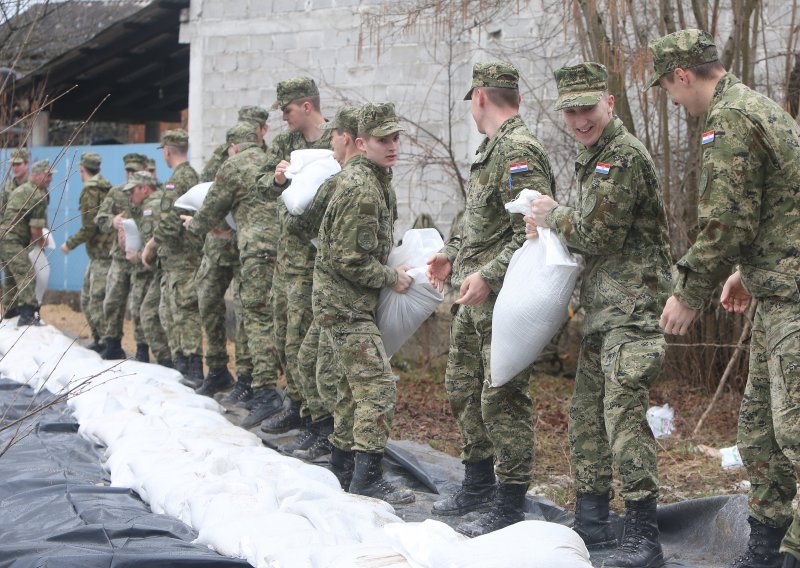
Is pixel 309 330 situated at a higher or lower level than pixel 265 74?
lower

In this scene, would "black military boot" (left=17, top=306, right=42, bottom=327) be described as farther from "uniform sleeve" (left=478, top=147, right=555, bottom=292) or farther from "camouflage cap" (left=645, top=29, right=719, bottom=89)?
"camouflage cap" (left=645, top=29, right=719, bottom=89)

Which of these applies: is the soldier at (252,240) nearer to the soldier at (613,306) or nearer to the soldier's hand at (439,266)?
the soldier's hand at (439,266)

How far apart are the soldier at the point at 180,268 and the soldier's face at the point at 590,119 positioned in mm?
5193

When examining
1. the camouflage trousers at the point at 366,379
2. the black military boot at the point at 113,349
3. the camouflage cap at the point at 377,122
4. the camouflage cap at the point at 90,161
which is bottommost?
the black military boot at the point at 113,349

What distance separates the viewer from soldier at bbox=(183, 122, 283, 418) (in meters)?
7.81

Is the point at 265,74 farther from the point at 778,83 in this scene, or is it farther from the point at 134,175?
the point at 778,83

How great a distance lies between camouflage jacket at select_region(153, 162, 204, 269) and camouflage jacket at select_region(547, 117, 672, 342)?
5.24 meters

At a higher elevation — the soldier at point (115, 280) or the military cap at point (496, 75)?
the military cap at point (496, 75)

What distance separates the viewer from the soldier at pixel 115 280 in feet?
35.1

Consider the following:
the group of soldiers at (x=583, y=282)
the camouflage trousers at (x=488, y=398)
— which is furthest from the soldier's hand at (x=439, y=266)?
the camouflage trousers at (x=488, y=398)

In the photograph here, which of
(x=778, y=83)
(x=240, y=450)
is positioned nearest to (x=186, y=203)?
(x=240, y=450)

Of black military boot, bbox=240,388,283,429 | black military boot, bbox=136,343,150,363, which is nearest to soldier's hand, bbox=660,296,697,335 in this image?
black military boot, bbox=240,388,283,429

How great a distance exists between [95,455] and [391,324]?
2.04m

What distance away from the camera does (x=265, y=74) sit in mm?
12117
